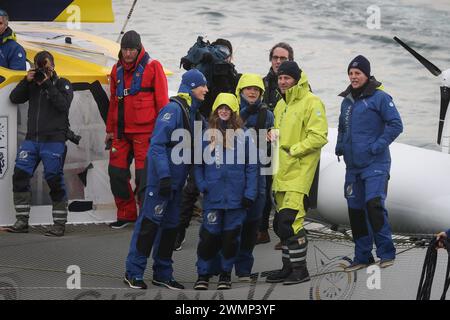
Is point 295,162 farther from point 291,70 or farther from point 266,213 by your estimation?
point 266,213

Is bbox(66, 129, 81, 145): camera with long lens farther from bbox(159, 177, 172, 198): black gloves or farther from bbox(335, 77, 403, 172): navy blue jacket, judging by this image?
bbox(335, 77, 403, 172): navy blue jacket

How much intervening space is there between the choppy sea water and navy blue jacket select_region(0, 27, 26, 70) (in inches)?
376

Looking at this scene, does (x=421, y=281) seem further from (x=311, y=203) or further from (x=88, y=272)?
(x=88, y=272)

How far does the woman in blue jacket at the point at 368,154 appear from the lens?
7.80 meters

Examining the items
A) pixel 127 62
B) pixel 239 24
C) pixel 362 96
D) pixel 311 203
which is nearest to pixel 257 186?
pixel 311 203

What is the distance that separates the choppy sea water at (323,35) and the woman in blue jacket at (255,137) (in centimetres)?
1033

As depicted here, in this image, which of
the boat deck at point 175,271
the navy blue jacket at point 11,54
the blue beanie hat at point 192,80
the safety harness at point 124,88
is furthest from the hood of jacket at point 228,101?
the navy blue jacket at point 11,54

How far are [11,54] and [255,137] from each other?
2.24 meters

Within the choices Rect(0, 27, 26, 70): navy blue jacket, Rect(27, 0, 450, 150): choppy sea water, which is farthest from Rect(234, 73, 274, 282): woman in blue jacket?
Rect(27, 0, 450, 150): choppy sea water

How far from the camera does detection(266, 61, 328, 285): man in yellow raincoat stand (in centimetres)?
774

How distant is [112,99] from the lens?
360 inches

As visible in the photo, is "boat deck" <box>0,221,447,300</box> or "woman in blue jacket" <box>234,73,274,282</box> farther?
"woman in blue jacket" <box>234,73,274,282</box>

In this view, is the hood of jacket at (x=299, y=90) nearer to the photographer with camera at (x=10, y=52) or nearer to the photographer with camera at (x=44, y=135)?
the photographer with camera at (x=44, y=135)

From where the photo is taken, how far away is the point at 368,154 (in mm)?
7852
